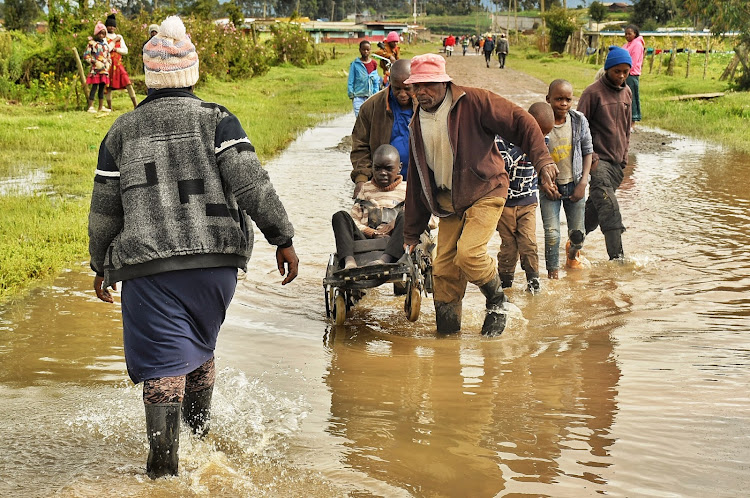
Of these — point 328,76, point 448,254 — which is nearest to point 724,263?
point 448,254

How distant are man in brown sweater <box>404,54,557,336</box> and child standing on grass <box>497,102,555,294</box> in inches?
44.4

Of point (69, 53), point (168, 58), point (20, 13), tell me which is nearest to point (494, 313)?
point (168, 58)

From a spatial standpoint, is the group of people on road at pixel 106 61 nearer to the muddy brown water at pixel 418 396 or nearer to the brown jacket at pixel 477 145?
the muddy brown water at pixel 418 396

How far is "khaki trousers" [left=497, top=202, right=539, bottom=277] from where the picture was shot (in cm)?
744

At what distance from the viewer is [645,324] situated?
6520mm

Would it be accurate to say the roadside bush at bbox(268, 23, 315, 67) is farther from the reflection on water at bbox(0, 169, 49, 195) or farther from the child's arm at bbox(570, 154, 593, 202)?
the child's arm at bbox(570, 154, 593, 202)

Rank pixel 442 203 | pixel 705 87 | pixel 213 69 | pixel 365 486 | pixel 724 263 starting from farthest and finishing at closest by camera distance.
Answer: pixel 213 69
pixel 705 87
pixel 724 263
pixel 442 203
pixel 365 486

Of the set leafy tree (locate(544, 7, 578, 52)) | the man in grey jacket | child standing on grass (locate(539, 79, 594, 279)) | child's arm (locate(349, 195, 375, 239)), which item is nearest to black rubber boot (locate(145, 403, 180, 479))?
the man in grey jacket

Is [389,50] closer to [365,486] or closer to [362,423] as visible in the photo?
[362,423]

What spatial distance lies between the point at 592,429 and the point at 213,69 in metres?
25.1

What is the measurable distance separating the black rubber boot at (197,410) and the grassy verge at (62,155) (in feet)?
10.5

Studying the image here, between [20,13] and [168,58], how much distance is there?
195ft

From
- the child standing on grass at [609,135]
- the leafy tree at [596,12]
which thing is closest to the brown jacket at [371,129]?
the child standing on grass at [609,135]

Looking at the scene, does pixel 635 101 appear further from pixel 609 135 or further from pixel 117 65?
pixel 117 65
